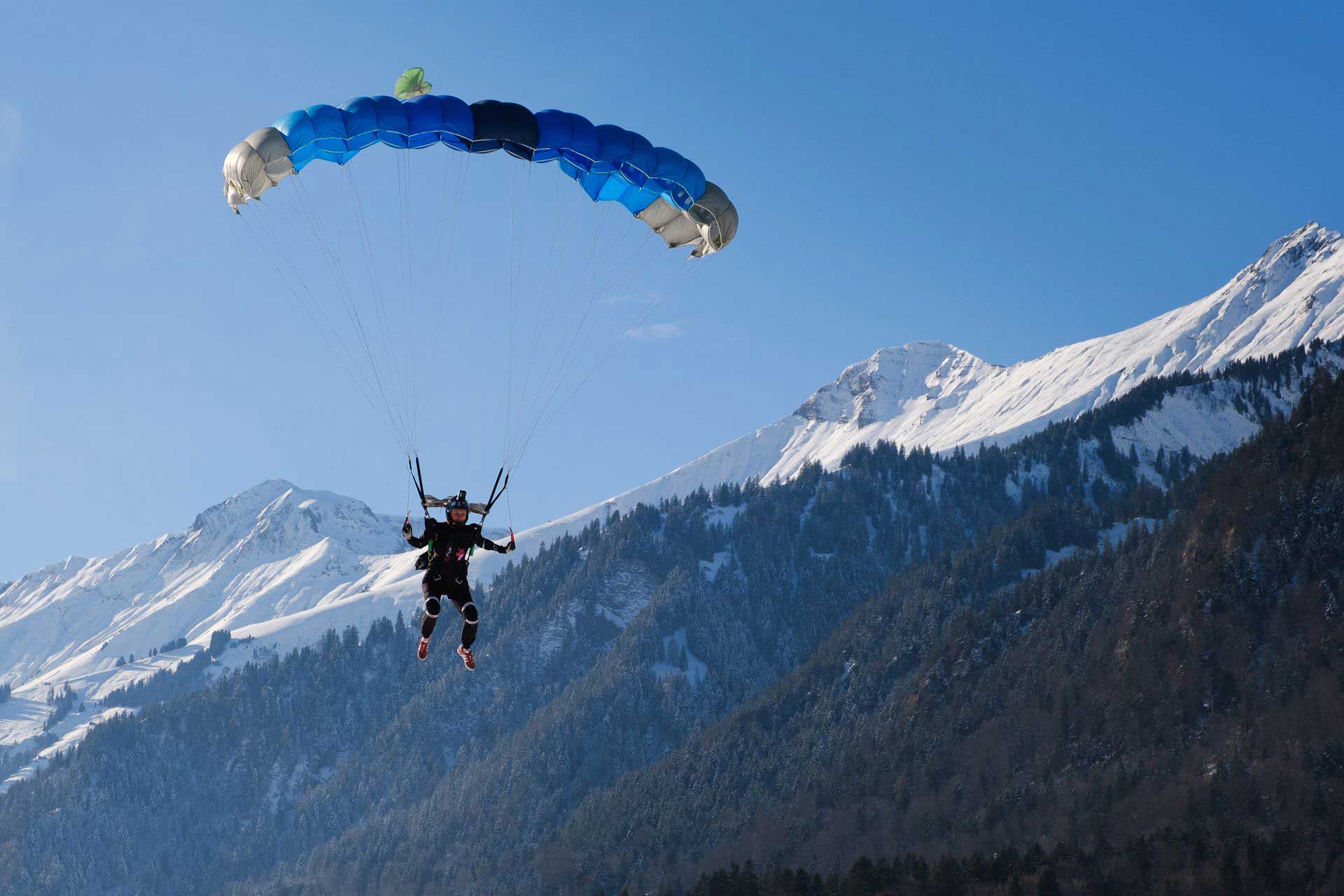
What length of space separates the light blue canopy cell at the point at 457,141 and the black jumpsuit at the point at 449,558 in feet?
40.5

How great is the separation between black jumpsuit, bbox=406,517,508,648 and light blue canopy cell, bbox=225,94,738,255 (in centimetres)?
1234

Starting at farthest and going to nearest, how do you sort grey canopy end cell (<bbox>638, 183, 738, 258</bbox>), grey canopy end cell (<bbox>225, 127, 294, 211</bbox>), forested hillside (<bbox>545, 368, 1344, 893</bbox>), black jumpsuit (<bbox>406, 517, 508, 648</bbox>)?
1. forested hillside (<bbox>545, 368, 1344, 893</bbox>)
2. grey canopy end cell (<bbox>638, 183, 738, 258</bbox>)
3. grey canopy end cell (<bbox>225, 127, 294, 211</bbox>)
4. black jumpsuit (<bbox>406, 517, 508, 648</bbox>)

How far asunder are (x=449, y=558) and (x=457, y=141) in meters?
13.4

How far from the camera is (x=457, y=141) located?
4569 cm

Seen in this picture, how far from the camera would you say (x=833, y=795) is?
556 feet

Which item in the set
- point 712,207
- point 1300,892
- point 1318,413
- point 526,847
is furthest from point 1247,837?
point 526,847

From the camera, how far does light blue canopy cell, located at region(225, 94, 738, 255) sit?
44688 mm

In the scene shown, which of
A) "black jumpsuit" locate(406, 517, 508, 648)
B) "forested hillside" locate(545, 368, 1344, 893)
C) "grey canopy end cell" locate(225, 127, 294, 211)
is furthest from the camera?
"forested hillside" locate(545, 368, 1344, 893)

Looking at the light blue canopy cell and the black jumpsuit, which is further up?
the light blue canopy cell

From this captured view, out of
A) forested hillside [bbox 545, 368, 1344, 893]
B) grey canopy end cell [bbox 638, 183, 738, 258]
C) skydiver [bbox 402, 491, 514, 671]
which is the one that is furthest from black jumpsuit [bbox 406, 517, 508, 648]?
forested hillside [bbox 545, 368, 1344, 893]

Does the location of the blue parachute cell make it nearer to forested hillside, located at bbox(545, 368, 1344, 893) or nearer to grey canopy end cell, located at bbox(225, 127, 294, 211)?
grey canopy end cell, located at bbox(225, 127, 294, 211)

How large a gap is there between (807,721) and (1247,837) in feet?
267

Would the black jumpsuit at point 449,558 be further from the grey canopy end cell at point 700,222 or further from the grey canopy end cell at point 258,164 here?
the grey canopy end cell at point 700,222

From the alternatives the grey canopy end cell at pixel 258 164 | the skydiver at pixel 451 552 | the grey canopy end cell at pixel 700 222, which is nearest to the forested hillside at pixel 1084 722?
the grey canopy end cell at pixel 700 222
